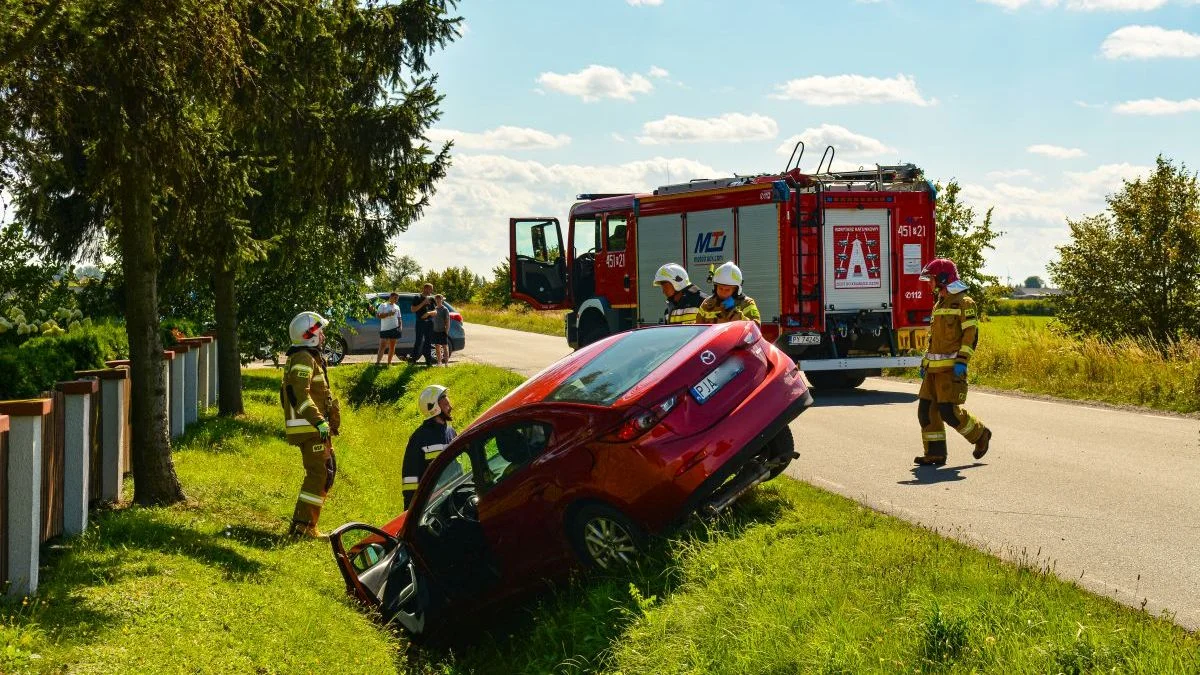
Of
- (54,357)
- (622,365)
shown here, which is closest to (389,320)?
(54,357)

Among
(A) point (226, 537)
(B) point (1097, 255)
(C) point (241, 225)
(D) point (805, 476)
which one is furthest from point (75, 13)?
(B) point (1097, 255)

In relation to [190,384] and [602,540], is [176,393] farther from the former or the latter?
[602,540]

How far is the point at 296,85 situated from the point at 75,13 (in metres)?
3.11

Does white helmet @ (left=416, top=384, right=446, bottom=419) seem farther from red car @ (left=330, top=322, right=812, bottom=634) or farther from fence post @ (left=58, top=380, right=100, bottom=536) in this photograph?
fence post @ (left=58, top=380, right=100, bottom=536)

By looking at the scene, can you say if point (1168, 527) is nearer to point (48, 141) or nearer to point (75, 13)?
point (75, 13)

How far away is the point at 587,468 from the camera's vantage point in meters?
6.54

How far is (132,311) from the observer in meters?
9.12

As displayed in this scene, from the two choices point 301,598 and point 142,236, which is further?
point 142,236

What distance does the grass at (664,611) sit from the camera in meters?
4.91

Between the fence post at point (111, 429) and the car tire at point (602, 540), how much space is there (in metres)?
4.54

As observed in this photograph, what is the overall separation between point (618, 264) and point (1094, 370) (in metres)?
8.21

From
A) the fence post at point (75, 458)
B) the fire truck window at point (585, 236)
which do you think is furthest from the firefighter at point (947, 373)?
the fire truck window at point (585, 236)

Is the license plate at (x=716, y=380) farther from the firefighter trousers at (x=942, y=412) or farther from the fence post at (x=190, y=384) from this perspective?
the fence post at (x=190, y=384)

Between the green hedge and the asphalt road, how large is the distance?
6.16 metres
